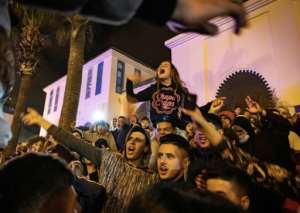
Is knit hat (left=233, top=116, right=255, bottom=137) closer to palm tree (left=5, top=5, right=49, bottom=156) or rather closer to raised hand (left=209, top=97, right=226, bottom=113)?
raised hand (left=209, top=97, right=226, bottom=113)

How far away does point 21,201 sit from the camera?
4.37 ft

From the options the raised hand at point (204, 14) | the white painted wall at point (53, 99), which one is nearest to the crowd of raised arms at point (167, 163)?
the raised hand at point (204, 14)

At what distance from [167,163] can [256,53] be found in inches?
200

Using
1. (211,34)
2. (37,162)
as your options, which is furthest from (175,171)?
(211,34)

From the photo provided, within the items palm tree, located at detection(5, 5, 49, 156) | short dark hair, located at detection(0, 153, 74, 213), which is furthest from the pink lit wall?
short dark hair, located at detection(0, 153, 74, 213)

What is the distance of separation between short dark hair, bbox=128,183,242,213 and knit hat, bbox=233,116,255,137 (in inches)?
103

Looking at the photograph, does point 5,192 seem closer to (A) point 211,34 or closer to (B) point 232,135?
(A) point 211,34

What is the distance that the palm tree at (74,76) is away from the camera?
7.15 meters

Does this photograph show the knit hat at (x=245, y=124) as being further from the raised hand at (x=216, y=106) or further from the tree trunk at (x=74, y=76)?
the tree trunk at (x=74, y=76)

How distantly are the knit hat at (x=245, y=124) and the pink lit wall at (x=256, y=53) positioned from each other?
2.36m

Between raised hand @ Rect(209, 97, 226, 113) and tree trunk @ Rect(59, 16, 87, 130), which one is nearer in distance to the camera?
raised hand @ Rect(209, 97, 226, 113)

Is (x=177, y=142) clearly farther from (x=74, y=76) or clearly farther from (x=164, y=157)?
(x=74, y=76)

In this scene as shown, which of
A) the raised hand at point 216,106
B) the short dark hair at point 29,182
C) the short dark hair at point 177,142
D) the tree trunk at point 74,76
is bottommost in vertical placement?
the short dark hair at point 29,182

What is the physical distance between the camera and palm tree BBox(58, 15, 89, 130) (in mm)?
7152
